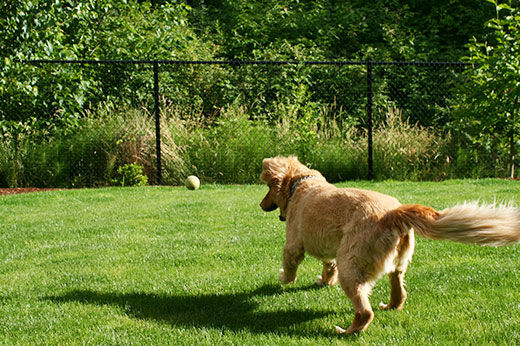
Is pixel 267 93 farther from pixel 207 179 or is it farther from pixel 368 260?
pixel 368 260

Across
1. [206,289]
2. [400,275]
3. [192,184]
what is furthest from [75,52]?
[400,275]

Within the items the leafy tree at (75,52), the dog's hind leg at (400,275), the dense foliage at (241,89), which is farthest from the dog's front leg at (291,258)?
the leafy tree at (75,52)

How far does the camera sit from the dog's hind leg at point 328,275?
12.3 ft

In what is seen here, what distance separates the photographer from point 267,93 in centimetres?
1272

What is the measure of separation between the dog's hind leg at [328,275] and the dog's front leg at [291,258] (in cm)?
29

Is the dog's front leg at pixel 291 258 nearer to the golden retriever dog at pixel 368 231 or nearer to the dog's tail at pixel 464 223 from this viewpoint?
the golden retriever dog at pixel 368 231

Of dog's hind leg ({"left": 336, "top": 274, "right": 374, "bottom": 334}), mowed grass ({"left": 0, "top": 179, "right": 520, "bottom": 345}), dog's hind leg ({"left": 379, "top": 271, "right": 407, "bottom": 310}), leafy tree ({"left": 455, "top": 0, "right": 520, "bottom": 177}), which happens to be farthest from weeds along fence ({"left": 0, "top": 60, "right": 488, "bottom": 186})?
dog's hind leg ({"left": 336, "top": 274, "right": 374, "bottom": 334})

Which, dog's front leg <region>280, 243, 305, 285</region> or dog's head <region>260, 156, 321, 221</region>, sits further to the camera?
dog's head <region>260, 156, 321, 221</region>

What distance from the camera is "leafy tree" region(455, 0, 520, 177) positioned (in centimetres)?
901

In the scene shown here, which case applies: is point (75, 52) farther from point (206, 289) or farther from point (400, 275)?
point (400, 275)

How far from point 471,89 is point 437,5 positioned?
7.16 meters

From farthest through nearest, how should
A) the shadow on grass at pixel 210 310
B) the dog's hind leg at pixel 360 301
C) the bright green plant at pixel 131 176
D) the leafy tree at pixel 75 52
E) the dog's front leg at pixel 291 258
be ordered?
1. the bright green plant at pixel 131 176
2. the leafy tree at pixel 75 52
3. the dog's front leg at pixel 291 258
4. the shadow on grass at pixel 210 310
5. the dog's hind leg at pixel 360 301

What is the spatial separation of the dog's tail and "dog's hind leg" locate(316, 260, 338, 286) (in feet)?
3.40

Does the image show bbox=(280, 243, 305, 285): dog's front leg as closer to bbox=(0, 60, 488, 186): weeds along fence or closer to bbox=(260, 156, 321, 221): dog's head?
bbox=(260, 156, 321, 221): dog's head
